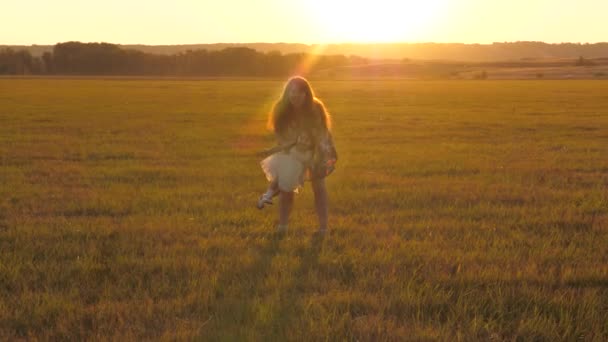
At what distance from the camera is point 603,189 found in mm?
8875

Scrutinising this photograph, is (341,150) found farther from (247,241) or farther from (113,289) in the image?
(113,289)

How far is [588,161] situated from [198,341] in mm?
10382

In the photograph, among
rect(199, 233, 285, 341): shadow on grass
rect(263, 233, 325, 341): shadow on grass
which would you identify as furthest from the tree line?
rect(199, 233, 285, 341): shadow on grass

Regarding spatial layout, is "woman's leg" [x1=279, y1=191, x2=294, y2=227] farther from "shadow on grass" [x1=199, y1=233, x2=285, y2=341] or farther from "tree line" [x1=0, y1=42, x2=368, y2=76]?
"tree line" [x1=0, y1=42, x2=368, y2=76]

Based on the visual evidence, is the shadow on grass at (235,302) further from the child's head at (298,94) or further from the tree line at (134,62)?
the tree line at (134,62)

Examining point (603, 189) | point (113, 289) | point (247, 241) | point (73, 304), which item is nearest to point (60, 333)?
point (73, 304)

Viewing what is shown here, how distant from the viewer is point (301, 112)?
19.7 ft

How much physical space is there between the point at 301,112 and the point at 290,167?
599 mm

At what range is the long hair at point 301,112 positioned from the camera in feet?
19.4

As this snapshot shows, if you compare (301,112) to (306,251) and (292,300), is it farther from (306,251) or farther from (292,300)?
(292,300)

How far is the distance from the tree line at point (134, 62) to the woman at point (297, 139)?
98272 mm

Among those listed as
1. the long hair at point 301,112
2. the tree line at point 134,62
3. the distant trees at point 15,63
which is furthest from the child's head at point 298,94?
the distant trees at point 15,63

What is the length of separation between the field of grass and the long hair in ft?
4.17

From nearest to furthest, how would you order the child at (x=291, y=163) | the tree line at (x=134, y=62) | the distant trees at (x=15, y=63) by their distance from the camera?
the child at (x=291, y=163), the distant trees at (x=15, y=63), the tree line at (x=134, y=62)
